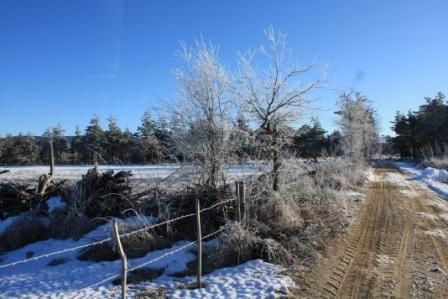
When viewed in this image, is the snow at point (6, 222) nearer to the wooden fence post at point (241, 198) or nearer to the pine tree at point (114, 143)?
the wooden fence post at point (241, 198)

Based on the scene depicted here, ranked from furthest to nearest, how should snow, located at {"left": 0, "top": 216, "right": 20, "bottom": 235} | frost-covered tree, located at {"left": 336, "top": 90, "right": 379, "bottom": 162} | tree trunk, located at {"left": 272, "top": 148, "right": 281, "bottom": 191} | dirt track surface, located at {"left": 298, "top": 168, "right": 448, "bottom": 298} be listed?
frost-covered tree, located at {"left": 336, "top": 90, "right": 379, "bottom": 162}
snow, located at {"left": 0, "top": 216, "right": 20, "bottom": 235}
tree trunk, located at {"left": 272, "top": 148, "right": 281, "bottom": 191}
dirt track surface, located at {"left": 298, "top": 168, "right": 448, "bottom": 298}

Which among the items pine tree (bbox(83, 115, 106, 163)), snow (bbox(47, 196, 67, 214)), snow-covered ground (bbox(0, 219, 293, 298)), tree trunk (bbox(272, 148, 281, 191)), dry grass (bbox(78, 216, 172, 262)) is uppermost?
pine tree (bbox(83, 115, 106, 163))

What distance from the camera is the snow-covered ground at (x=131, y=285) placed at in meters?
7.01

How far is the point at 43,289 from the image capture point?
305 inches

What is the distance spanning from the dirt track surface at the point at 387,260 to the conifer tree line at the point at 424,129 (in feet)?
133

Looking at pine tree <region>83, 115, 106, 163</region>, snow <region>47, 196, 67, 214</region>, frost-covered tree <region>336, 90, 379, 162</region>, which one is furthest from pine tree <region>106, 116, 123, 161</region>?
snow <region>47, 196, 67, 214</region>

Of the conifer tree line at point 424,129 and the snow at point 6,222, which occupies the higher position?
the conifer tree line at point 424,129

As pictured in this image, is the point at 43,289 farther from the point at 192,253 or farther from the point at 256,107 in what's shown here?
the point at 256,107

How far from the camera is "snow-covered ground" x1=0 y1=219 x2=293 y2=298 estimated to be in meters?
7.01

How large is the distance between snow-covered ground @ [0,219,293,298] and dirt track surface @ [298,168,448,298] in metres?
0.81

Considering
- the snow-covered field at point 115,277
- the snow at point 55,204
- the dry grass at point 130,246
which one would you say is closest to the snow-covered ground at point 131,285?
the snow-covered field at point 115,277

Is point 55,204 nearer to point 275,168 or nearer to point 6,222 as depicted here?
point 6,222

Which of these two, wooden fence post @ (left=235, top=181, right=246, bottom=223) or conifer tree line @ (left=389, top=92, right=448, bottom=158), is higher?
conifer tree line @ (left=389, top=92, right=448, bottom=158)

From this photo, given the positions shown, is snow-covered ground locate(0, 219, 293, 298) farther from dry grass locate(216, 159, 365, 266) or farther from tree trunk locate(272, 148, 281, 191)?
tree trunk locate(272, 148, 281, 191)
